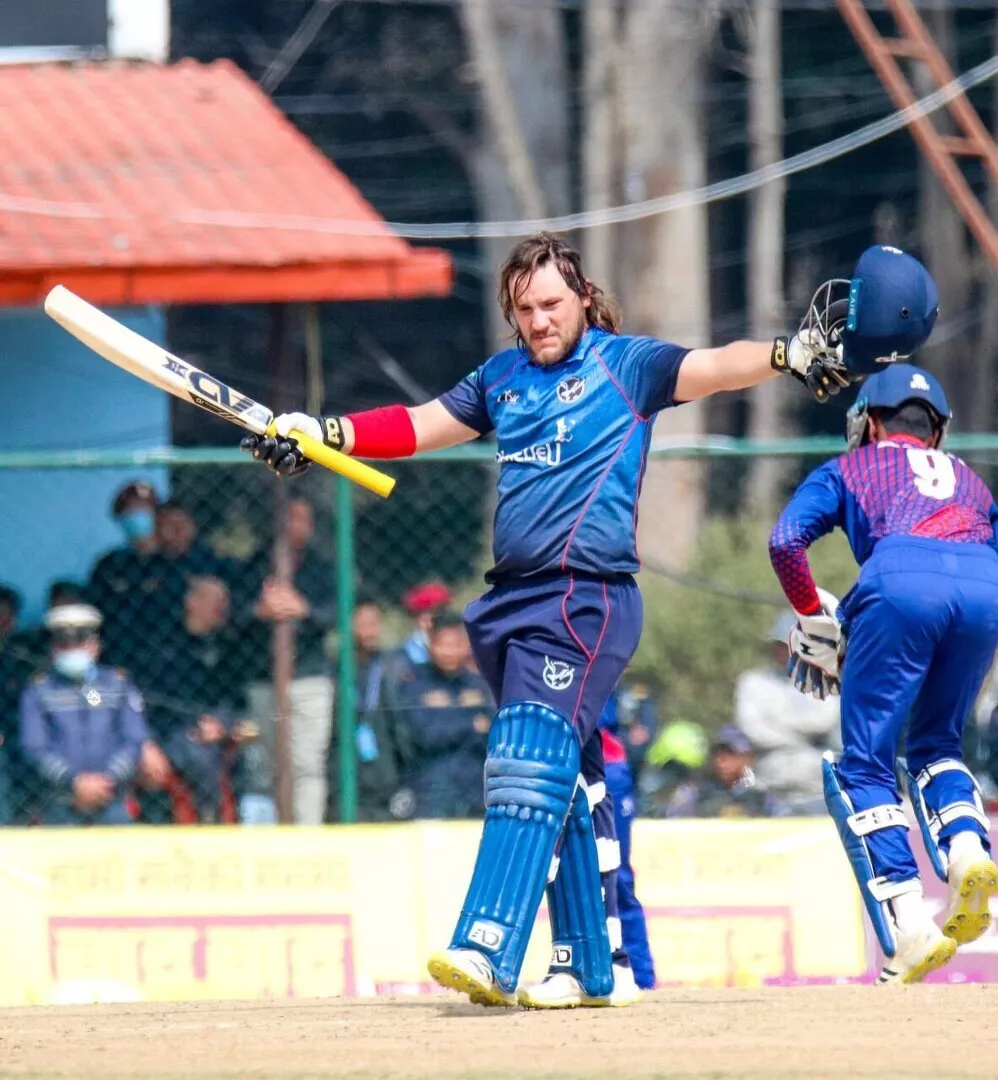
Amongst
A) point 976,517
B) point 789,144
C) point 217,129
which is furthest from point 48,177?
point 789,144

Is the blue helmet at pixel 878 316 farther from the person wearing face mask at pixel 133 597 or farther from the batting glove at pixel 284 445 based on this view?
the person wearing face mask at pixel 133 597

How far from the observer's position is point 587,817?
6.09m

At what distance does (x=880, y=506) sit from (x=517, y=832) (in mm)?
1685

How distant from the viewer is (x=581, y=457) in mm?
5980

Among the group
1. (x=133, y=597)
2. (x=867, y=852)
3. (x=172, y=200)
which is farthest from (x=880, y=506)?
(x=172, y=200)

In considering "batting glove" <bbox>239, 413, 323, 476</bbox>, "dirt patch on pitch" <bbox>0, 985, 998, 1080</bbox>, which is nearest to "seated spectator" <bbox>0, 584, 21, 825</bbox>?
"dirt patch on pitch" <bbox>0, 985, 998, 1080</bbox>

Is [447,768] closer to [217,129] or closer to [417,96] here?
[217,129]

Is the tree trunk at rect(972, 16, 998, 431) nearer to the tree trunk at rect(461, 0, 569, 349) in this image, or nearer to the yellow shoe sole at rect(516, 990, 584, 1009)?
the tree trunk at rect(461, 0, 569, 349)

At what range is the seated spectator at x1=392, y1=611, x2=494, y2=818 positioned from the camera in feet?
32.7

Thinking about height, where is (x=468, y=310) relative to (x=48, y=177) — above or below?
above

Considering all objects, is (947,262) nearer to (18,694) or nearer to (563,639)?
(18,694)

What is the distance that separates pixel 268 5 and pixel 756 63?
17.5 feet

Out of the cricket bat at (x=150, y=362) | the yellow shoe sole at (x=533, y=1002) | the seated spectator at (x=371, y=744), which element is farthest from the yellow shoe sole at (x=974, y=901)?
the seated spectator at (x=371, y=744)

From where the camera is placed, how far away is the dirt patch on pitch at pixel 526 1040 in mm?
4855
